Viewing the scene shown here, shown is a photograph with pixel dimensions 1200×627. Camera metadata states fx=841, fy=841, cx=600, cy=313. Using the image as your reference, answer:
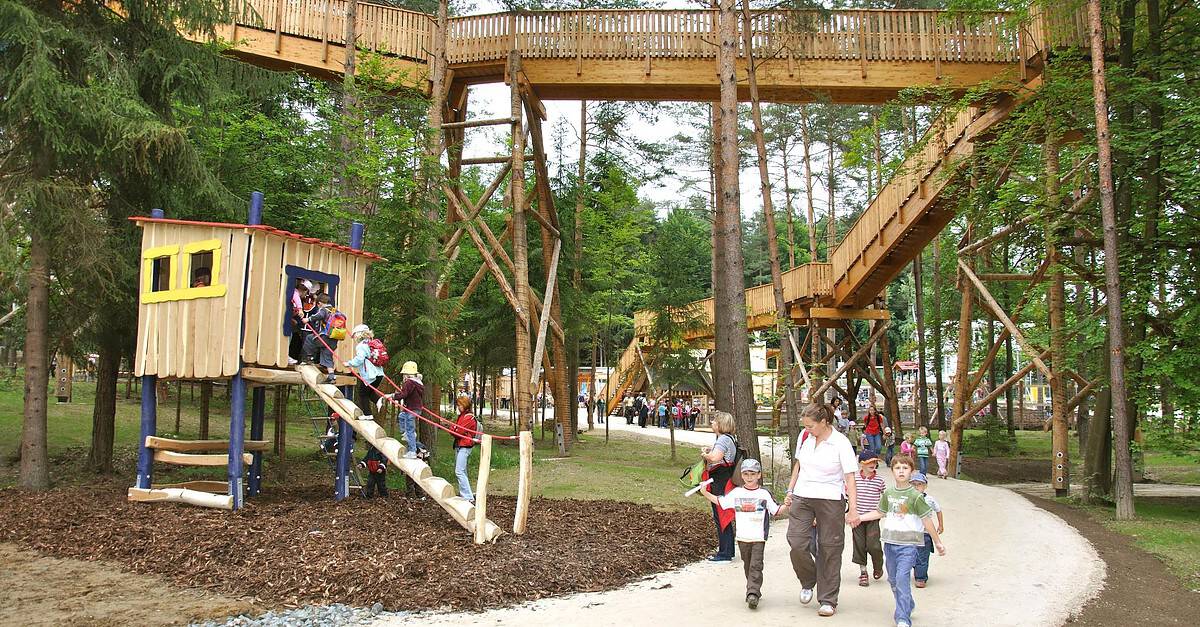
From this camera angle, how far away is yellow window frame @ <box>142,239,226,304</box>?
10656mm

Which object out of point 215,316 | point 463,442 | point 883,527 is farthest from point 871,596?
point 215,316

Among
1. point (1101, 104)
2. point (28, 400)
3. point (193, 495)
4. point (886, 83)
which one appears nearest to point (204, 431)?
point (28, 400)

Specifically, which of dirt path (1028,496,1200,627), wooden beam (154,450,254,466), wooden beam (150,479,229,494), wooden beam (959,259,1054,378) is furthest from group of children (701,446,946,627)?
wooden beam (959,259,1054,378)

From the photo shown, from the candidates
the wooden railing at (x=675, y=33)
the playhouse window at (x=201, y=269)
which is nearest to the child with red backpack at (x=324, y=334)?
the playhouse window at (x=201, y=269)

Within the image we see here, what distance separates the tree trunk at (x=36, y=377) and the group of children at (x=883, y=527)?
9.79m

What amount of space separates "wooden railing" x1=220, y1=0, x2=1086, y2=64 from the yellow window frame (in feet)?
23.0

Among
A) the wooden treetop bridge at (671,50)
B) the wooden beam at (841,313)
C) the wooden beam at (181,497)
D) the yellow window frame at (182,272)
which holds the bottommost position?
the wooden beam at (181,497)

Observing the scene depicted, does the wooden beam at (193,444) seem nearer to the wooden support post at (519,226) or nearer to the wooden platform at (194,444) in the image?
the wooden platform at (194,444)

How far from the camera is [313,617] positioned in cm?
639

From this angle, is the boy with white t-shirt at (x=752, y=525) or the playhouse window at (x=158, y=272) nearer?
the boy with white t-shirt at (x=752, y=525)

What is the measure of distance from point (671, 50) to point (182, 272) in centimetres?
1001

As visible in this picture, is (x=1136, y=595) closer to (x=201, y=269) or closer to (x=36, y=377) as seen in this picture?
(x=201, y=269)

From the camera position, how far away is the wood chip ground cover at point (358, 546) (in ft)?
23.6

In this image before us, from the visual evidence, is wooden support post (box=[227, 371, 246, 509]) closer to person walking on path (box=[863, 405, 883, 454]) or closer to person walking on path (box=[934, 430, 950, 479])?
person walking on path (box=[863, 405, 883, 454])
